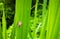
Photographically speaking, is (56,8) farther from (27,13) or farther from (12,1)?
(12,1)

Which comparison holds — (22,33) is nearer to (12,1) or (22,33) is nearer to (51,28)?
(51,28)

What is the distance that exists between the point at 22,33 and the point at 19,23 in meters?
0.02

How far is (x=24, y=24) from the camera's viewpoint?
268 mm

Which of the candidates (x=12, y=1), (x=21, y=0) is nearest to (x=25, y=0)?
(x=21, y=0)

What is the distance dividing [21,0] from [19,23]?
40 millimetres

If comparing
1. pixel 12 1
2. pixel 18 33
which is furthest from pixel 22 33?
pixel 12 1

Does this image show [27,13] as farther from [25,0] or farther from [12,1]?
[12,1]

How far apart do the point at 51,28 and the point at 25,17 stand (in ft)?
0.16

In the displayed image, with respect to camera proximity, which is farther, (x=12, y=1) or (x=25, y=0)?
(x=12, y=1)

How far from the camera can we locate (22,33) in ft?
0.91

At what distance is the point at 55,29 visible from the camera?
0.87 ft

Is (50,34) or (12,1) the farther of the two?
(12,1)

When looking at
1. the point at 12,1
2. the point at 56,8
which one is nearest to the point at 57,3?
the point at 56,8

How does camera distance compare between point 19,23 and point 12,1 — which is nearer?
point 19,23
